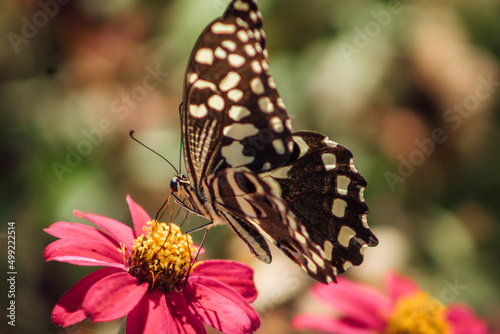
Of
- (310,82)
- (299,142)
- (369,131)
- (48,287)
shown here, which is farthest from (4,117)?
(369,131)

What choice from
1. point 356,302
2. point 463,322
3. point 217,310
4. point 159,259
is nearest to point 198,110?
point 159,259

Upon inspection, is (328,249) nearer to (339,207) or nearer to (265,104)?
(339,207)

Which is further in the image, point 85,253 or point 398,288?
point 398,288

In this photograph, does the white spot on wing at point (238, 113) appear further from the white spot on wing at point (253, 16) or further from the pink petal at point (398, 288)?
the pink petal at point (398, 288)

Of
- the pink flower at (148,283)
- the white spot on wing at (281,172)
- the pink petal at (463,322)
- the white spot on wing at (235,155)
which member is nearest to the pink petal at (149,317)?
the pink flower at (148,283)

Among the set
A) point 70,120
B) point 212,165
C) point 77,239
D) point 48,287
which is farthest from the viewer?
point 70,120

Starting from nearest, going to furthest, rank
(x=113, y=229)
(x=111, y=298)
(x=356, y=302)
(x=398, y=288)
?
(x=111, y=298), (x=113, y=229), (x=356, y=302), (x=398, y=288)

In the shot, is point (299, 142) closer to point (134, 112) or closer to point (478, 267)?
point (134, 112)
